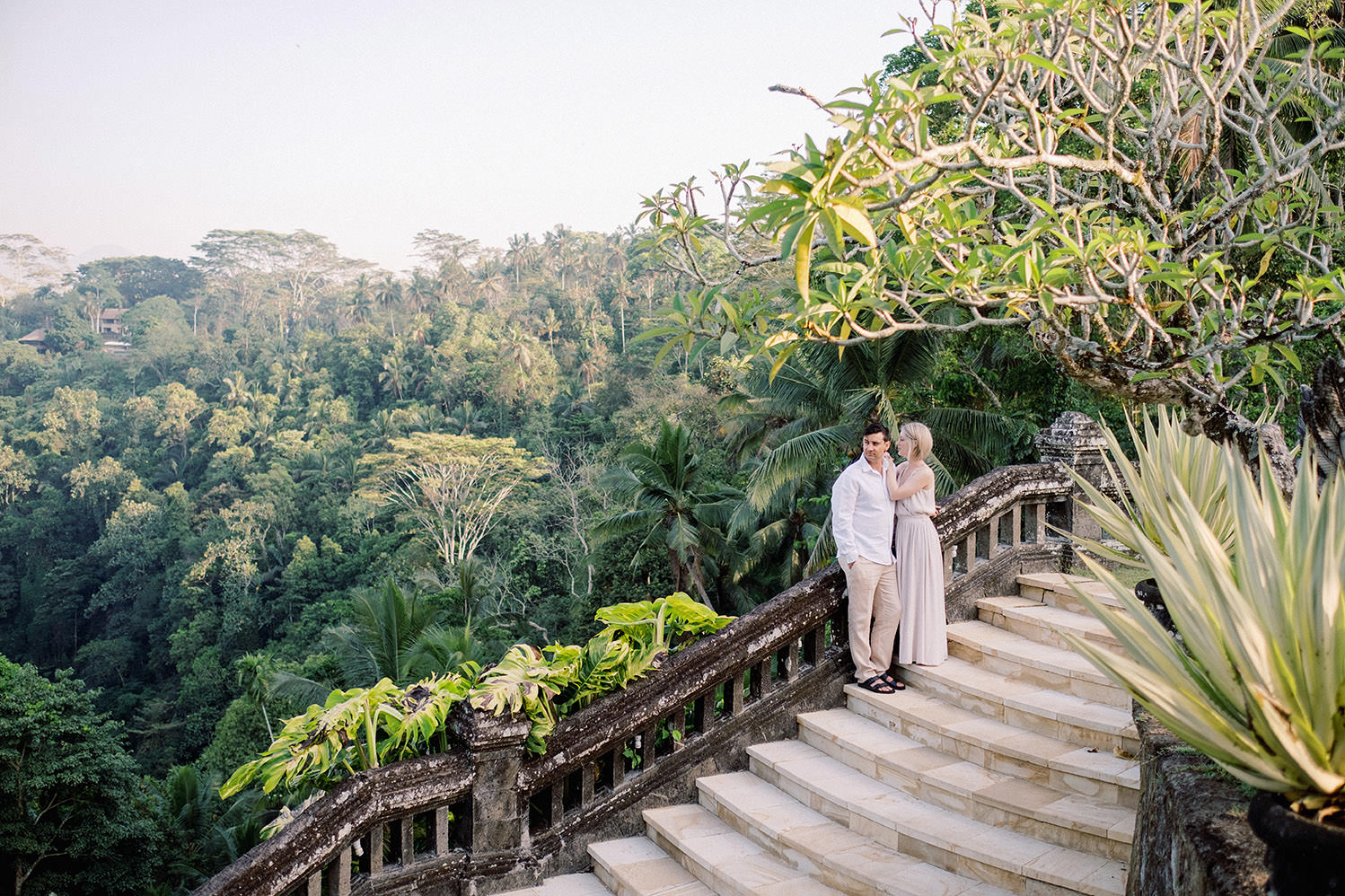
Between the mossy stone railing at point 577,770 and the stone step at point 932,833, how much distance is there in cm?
39

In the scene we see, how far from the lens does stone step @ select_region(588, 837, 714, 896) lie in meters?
3.93

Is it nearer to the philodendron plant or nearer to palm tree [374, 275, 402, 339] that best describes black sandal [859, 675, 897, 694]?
the philodendron plant

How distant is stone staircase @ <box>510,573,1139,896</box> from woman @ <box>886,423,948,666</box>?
14cm

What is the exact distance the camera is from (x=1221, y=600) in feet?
5.63

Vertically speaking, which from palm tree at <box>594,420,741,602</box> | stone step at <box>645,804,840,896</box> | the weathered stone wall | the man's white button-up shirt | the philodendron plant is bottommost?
palm tree at <box>594,420,741,602</box>

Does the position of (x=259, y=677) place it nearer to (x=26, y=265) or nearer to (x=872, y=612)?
(x=872, y=612)

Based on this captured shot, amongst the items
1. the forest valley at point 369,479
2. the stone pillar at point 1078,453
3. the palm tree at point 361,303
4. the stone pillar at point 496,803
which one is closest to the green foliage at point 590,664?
the stone pillar at point 496,803

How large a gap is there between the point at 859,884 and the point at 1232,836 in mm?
2035

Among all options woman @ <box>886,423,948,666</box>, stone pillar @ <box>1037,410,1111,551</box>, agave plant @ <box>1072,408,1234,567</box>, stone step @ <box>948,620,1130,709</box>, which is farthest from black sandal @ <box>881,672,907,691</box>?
stone pillar @ <box>1037,410,1111,551</box>

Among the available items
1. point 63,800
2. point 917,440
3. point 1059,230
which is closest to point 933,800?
point 917,440

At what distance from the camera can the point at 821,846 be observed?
3.85 meters

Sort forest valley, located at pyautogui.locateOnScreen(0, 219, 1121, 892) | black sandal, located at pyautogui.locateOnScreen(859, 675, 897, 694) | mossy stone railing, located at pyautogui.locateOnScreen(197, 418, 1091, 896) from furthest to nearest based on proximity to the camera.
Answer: forest valley, located at pyautogui.locateOnScreen(0, 219, 1121, 892) → black sandal, located at pyautogui.locateOnScreen(859, 675, 897, 694) → mossy stone railing, located at pyautogui.locateOnScreen(197, 418, 1091, 896)

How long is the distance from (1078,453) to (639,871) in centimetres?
409

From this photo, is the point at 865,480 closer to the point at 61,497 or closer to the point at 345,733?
the point at 345,733
